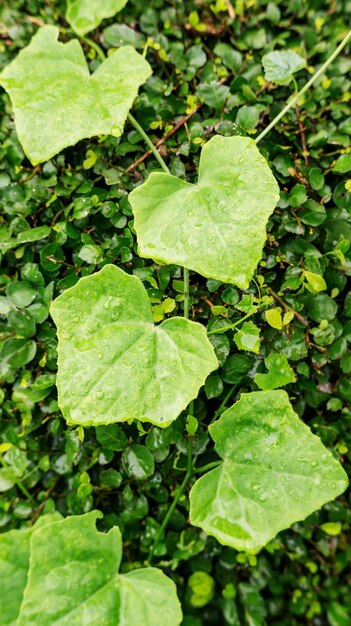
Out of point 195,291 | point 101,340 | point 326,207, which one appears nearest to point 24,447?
point 101,340

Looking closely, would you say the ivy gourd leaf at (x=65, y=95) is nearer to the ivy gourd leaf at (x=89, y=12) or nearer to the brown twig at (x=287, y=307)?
the ivy gourd leaf at (x=89, y=12)

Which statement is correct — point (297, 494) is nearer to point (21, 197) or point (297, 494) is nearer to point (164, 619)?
point (164, 619)

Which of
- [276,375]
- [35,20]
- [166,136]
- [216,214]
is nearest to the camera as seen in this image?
[216,214]

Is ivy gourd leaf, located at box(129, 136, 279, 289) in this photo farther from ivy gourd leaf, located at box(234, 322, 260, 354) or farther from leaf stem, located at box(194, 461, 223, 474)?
leaf stem, located at box(194, 461, 223, 474)

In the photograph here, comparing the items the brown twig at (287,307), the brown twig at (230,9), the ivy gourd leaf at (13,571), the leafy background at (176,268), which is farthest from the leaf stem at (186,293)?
the brown twig at (230,9)

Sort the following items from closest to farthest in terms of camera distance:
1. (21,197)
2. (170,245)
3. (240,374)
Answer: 1. (170,245)
2. (240,374)
3. (21,197)

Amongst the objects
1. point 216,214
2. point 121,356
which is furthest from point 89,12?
point 121,356

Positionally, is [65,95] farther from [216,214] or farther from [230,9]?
[230,9]

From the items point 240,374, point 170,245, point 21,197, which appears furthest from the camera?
point 21,197
